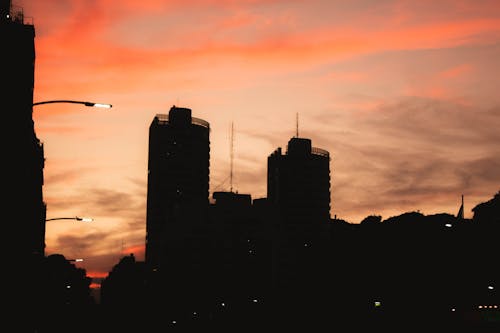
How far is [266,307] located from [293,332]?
88.5 feet

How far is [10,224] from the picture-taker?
62969mm

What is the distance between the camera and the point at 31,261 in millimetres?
77875

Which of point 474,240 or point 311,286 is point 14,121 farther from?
point 311,286

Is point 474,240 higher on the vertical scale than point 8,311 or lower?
higher

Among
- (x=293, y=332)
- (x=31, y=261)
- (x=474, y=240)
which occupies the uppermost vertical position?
(x=474, y=240)

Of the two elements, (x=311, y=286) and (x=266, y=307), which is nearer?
(x=266, y=307)

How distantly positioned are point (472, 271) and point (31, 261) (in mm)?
73419

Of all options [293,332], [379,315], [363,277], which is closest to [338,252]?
[363,277]

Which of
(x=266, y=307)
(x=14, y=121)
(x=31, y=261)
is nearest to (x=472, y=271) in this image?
(x=266, y=307)

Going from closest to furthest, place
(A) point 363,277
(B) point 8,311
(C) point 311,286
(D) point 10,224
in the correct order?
1. (B) point 8,311
2. (D) point 10,224
3. (A) point 363,277
4. (C) point 311,286

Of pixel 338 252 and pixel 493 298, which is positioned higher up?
pixel 338 252

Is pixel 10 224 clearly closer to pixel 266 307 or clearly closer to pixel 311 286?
pixel 266 307

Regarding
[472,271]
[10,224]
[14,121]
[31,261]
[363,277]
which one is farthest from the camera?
[363,277]

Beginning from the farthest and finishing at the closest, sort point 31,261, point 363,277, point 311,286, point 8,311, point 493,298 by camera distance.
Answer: point 311,286 < point 363,277 < point 493,298 < point 31,261 < point 8,311
